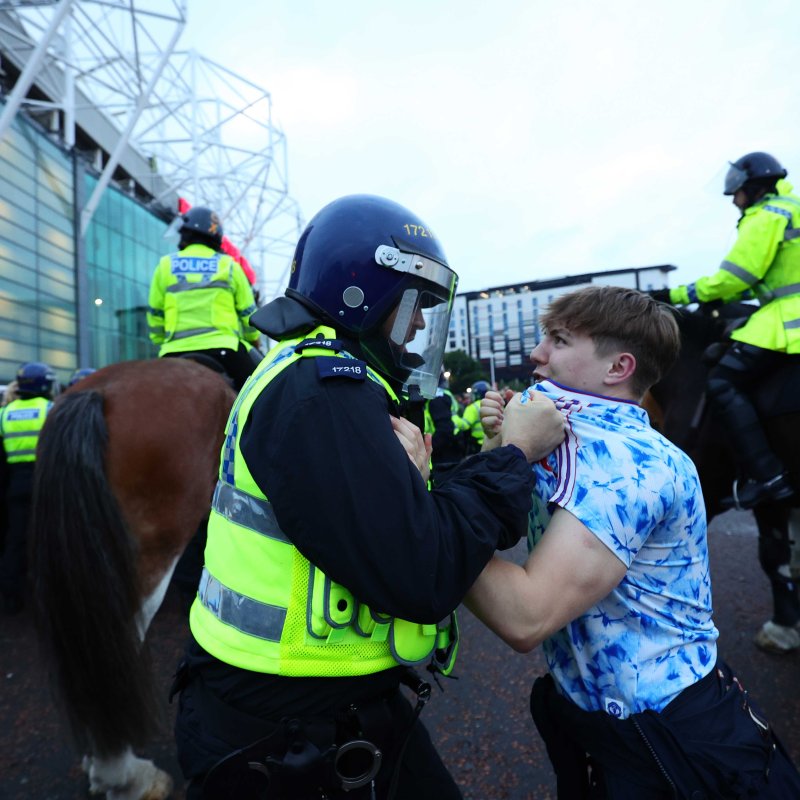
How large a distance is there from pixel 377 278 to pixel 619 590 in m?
1.02

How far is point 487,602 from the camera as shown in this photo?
1.26m

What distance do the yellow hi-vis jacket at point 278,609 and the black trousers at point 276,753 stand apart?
0.14 meters

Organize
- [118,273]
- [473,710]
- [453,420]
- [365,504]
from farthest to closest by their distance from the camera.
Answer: [118,273] < [453,420] < [473,710] < [365,504]

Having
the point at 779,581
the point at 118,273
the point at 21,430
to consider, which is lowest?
the point at 779,581

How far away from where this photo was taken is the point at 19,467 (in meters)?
5.19

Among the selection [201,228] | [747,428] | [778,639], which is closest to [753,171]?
[747,428]

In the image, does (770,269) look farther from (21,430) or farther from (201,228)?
(21,430)

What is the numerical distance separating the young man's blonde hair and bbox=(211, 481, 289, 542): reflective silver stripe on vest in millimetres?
984

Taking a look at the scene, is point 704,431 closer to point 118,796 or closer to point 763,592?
point 763,592

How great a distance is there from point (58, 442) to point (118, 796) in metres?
1.56

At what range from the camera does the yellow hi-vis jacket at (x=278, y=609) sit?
3.86 ft

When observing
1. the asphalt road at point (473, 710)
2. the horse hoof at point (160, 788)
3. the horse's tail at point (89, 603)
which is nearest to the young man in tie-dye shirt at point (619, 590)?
the asphalt road at point (473, 710)

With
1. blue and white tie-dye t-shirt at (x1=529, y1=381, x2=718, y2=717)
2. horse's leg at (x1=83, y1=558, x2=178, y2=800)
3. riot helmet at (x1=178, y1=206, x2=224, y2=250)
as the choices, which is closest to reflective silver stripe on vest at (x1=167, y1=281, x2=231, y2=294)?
riot helmet at (x1=178, y1=206, x2=224, y2=250)

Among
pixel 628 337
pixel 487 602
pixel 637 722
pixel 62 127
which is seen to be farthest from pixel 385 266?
pixel 62 127
